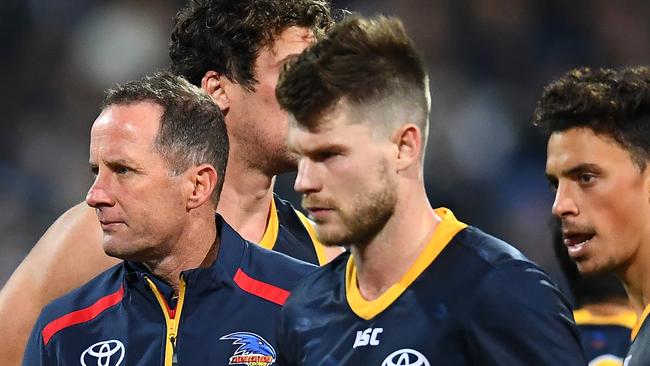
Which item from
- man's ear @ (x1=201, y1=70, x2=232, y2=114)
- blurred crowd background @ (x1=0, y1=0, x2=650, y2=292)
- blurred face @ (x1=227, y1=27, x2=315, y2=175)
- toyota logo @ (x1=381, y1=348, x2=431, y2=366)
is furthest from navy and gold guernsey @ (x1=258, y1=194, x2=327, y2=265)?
blurred crowd background @ (x1=0, y1=0, x2=650, y2=292)

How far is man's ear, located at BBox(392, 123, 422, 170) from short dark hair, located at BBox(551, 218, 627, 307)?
8.51 ft

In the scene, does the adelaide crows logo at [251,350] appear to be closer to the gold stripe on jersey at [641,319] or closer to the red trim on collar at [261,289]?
the red trim on collar at [261,289]

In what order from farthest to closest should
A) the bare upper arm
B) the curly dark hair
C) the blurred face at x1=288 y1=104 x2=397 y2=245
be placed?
the curly dark hair → the bare upper arm → the blurred face at x1=288 y1=104 x2=397 y2=245

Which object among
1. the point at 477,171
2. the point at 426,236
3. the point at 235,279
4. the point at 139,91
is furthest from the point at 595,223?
the point at 477,171

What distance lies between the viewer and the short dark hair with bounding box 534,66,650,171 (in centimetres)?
359

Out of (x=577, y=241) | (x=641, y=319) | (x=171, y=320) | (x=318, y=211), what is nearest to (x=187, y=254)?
(x=171, y=320)

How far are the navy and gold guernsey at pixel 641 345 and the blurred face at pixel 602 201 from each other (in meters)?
0.25

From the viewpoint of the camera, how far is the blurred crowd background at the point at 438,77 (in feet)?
24.3

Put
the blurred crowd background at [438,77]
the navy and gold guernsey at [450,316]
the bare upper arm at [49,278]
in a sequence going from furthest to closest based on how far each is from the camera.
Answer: the blurred crowd background at [438,77], the bare upper arm at [49,278], the navy and gold guernsey at [450,316]

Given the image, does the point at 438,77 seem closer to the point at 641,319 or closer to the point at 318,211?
the point at 641,319

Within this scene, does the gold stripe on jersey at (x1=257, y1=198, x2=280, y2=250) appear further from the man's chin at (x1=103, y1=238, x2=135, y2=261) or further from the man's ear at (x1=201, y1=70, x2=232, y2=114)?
the man's chin at (x1=103, y1=238, x2=135, y2=261)

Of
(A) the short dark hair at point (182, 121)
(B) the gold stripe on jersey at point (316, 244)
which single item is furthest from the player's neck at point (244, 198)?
(A) the short dark hair at point (182, 121)

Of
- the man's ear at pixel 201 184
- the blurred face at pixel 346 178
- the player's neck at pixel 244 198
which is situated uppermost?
the blurred face at pixel 346 178

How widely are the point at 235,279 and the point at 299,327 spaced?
1.18 ft
